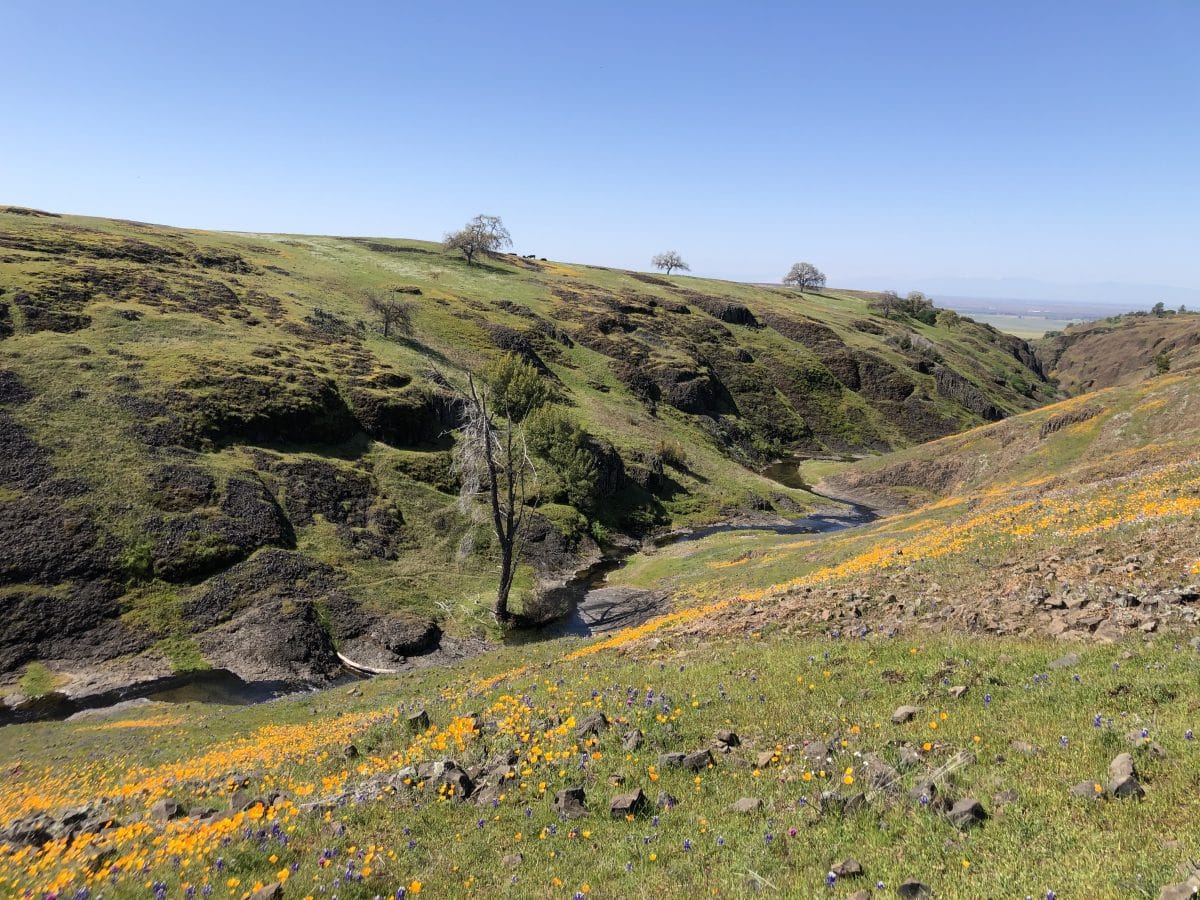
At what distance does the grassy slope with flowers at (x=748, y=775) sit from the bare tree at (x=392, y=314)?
8159 centimetres

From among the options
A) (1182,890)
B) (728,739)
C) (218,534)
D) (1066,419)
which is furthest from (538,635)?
(1066,419)

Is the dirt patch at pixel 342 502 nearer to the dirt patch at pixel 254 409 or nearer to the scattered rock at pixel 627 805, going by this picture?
the dirt patch at pixel 254 409

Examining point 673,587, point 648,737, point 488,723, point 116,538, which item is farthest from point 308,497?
point 648,737

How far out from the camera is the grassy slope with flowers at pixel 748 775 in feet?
21.9

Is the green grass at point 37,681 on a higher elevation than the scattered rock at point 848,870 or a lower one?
lower

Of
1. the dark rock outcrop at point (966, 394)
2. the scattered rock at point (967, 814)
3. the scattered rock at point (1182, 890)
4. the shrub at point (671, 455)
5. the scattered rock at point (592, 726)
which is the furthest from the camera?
the dark rock outcrop at point (966, 394)

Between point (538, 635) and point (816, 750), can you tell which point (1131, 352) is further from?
point (816, 750)

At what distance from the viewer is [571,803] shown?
9.13 metres

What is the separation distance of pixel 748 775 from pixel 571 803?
272 centimetres

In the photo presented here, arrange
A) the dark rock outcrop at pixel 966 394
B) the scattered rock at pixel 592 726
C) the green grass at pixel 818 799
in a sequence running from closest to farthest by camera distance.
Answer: the green grass at pixel 818 799
the scattered rock at pixel 592 726
the dark rock outcrop at pixel 966 394

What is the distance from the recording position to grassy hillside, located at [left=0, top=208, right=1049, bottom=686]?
3994 cm

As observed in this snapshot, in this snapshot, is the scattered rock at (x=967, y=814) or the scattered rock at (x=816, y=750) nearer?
the scattered rock at (x=967, y=814)

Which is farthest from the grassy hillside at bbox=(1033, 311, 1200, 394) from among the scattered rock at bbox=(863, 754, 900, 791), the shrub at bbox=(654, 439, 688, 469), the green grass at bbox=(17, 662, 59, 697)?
the green grass at bbox=(17, 662, 59, 697)

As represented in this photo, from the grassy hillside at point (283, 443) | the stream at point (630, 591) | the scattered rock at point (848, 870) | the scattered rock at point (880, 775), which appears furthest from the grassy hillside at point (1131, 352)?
the scattered rock at point (848, 870)
